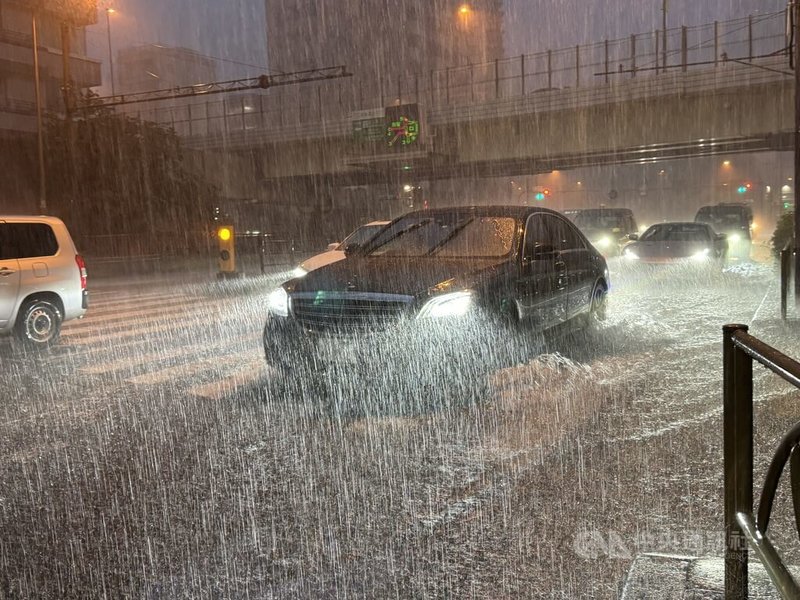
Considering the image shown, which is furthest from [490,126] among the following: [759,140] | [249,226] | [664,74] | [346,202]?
[346,202]

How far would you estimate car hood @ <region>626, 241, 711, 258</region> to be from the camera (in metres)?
20.6

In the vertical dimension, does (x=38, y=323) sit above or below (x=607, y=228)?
below

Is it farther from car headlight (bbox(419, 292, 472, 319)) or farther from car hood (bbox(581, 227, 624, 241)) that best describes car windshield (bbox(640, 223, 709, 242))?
car headlight (bbox(419, 292, 472, 319))

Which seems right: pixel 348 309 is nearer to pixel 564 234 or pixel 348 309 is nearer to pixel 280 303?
pixel 280 303

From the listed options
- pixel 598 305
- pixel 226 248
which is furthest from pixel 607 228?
pixel 598 305

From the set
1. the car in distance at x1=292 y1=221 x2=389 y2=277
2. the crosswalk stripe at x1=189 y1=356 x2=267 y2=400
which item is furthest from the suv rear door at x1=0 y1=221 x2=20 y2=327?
the car in distance at x1=292 y1=221 x2=389 y2=277

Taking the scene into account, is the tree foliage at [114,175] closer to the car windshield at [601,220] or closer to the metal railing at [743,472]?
the car windshield at [601,220]

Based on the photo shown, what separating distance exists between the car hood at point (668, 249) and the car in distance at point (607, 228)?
18.9ft

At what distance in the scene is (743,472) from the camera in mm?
2643

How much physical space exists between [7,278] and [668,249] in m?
16.1

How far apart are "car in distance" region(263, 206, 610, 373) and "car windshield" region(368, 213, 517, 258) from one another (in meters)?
0.01

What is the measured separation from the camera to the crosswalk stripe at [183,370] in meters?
7.95

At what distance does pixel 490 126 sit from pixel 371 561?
35801mm

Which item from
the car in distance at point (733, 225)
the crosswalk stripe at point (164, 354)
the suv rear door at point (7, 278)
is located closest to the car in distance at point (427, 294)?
the crosswalk stripe at point (164, 354)
